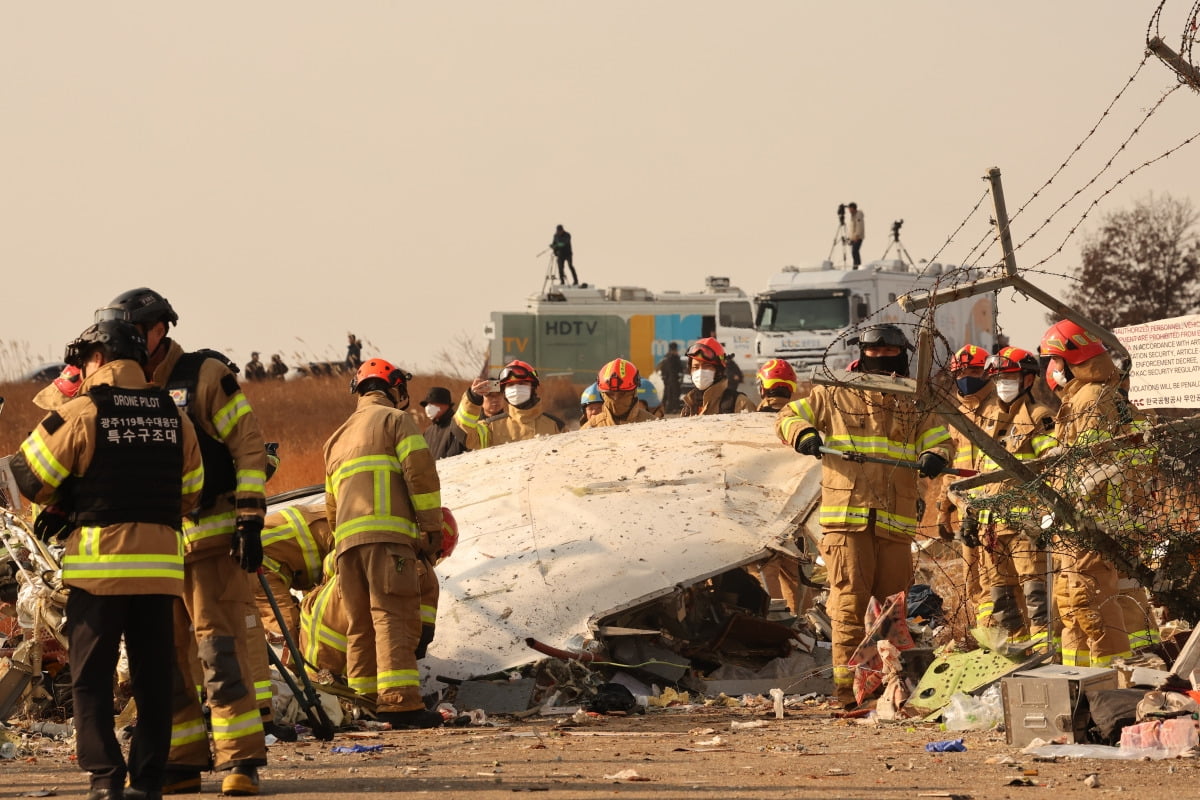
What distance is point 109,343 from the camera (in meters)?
6.31

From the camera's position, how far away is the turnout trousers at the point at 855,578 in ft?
30.8

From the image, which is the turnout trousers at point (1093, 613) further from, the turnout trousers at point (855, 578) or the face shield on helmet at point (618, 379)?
the face shield on helmet at point (618, 379)

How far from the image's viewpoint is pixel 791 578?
1328 cm

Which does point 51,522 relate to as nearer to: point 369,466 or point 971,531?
point 369,466

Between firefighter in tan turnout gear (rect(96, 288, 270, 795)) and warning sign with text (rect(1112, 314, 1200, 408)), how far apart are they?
179 inches

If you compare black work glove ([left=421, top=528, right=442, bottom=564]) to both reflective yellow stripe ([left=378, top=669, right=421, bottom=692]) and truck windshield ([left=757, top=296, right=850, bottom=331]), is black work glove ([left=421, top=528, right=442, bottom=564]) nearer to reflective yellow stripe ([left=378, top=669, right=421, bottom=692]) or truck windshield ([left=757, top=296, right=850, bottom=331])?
reflective yellow stripe ([left=378, top=669, right=421, bottom=692])

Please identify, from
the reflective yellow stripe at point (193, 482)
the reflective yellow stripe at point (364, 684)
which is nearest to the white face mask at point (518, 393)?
the reflective yellow stripe at point (364, 684)

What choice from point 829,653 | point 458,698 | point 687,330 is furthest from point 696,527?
point 687,330

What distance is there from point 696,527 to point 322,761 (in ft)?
12.3

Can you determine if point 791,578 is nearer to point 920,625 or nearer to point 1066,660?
point 920,625

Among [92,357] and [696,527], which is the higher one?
[92,357]

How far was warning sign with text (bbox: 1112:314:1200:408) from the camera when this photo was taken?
27.9 feet

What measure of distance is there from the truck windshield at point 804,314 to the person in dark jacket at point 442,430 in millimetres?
15290

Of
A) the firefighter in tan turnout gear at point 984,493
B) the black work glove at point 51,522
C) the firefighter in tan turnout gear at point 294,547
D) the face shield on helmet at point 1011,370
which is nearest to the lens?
the black work glove at point 51,522
